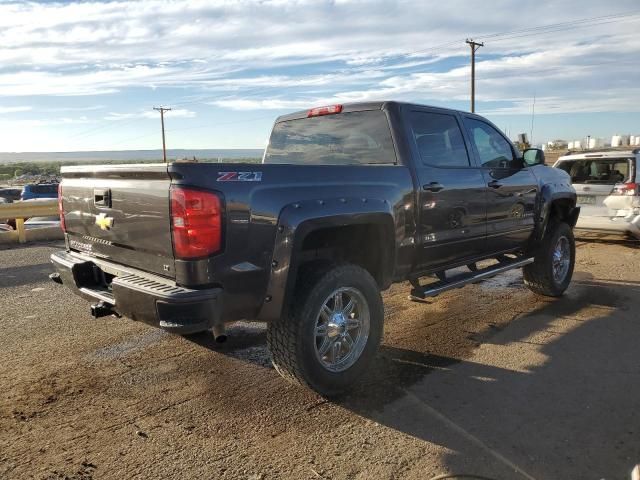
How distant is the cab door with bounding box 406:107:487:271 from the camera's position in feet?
14.6

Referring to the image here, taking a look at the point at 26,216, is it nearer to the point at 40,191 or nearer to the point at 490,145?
the point at 490,145

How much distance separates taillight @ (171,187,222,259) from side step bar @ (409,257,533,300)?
2114 mm

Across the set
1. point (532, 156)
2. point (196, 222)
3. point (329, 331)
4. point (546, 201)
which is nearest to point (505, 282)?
point (546, 201)

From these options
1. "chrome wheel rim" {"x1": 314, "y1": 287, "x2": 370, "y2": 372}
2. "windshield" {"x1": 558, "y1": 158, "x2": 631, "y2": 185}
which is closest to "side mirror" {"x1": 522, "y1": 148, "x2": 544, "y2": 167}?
"chrome wheel rim" {"x1": 314, "y1": 287, "x2": 370, "y2": 372}

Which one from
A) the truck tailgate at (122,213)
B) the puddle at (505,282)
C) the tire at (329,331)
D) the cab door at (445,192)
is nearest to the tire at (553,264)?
the puddle at (505,282)

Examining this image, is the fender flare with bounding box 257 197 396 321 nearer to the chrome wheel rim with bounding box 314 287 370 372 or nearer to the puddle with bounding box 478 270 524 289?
the chrome wheel rim with bounding box 314 287 370 372

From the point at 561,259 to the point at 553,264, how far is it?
366 millimetres

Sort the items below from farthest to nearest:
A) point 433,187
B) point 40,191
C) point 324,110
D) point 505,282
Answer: point 40,191, point 505,282, point 324,110, point 433,187

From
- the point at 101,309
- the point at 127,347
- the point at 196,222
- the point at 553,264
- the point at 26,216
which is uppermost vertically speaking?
the point at 196,222

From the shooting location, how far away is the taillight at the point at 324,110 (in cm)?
482

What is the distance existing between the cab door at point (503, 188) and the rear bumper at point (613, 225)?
4.01m

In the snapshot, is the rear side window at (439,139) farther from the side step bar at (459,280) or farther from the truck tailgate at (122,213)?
the truck tailgate at (122,213)

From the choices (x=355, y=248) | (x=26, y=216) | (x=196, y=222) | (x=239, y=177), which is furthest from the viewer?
(x=26, y=216)

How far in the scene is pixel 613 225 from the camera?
30.1 ft
